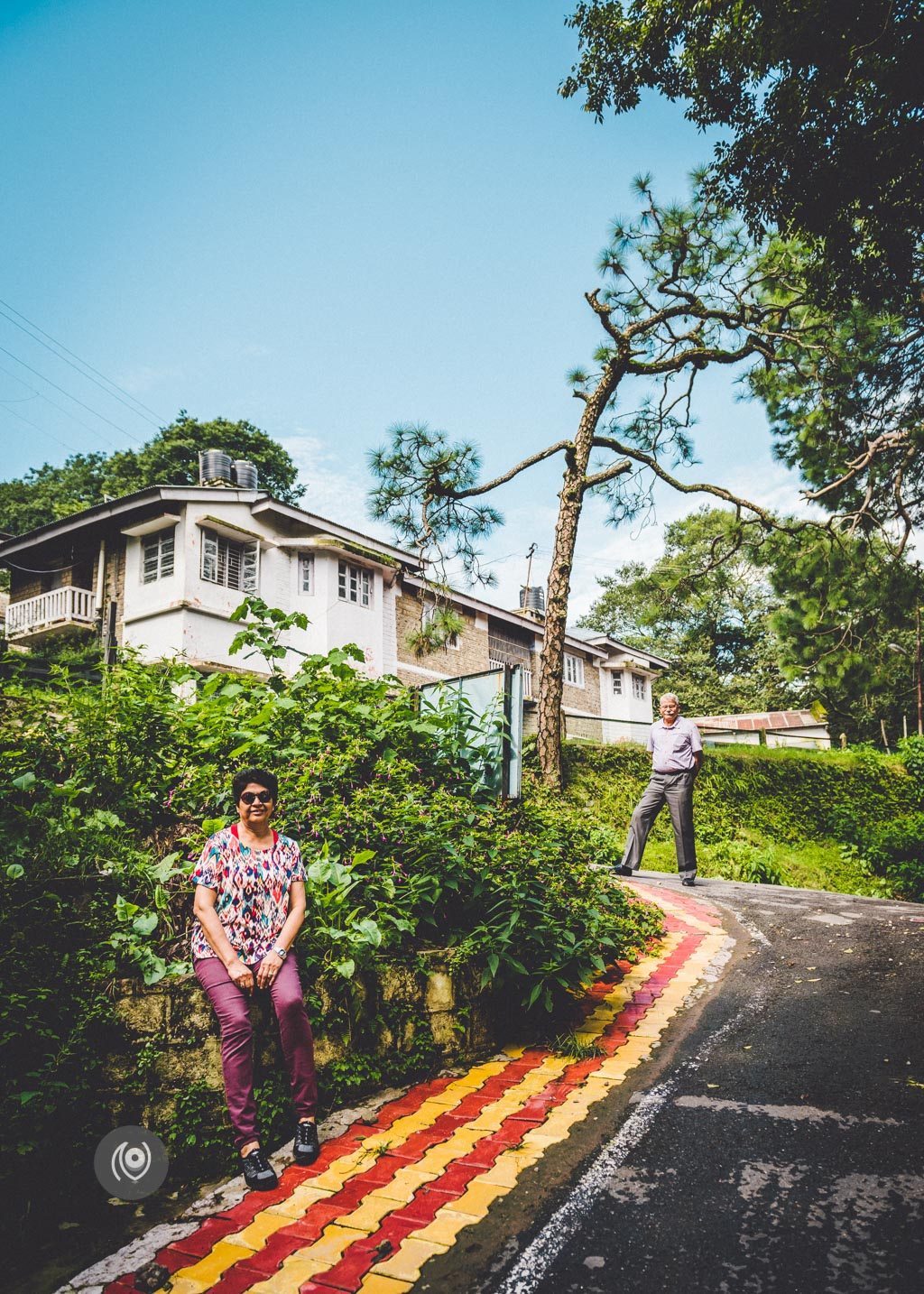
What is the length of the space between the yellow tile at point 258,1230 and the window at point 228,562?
51.7 feet

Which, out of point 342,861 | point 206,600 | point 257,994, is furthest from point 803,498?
point 206,600

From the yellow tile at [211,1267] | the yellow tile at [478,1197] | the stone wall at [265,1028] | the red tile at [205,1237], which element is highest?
the stone wall at [265,1028]

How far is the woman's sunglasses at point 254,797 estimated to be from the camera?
348 centimetres

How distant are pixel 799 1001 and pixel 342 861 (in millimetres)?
2581

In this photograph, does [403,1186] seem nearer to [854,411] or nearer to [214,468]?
[854,411]

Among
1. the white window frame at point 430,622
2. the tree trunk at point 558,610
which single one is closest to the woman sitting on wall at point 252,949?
the white window frame at point 430,622

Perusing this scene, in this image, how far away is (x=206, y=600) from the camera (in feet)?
56.3

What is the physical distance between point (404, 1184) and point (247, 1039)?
780 millimetres

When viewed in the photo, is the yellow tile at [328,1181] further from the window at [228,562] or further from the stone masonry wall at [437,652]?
the stone masonry wall at [437,652]

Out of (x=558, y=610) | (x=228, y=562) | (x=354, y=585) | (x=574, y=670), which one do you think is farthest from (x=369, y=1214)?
(x=574, y=670)

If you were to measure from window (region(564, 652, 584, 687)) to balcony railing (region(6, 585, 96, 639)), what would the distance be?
16032mm

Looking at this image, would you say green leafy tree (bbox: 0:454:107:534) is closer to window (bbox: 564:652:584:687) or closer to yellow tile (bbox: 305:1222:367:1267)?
window (bbox: 564:652:584:687)

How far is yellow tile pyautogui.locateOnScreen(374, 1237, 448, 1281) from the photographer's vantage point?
2243mm

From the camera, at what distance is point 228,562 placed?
708 inches
